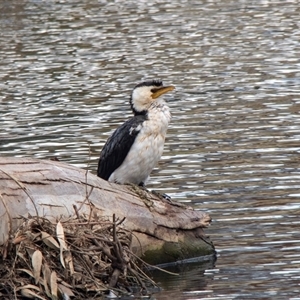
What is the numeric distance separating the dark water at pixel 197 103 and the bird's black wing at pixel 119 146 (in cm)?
97

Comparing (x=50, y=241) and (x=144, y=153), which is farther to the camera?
(x=144, y=153)

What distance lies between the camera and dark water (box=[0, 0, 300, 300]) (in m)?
9.76

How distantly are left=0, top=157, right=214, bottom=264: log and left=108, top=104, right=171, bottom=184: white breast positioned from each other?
331mm

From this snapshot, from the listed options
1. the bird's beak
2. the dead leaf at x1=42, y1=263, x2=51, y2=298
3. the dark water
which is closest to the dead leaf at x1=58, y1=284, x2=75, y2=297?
the dead leaf at x1=42, y1=263, x2=51, y2=298

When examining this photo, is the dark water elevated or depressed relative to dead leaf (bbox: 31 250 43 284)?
depressed

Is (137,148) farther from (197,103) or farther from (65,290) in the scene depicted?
(197,103)

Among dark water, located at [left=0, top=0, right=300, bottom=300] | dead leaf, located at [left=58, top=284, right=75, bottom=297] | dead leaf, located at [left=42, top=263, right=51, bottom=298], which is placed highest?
dead leaf, located at [left=42, top=263, right=51, bottom=298]

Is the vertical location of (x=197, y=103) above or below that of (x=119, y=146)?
below

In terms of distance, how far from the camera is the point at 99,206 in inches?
362

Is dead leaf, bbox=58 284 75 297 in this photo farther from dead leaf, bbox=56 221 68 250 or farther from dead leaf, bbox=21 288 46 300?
dead leaf, bbox=56 221 68 250

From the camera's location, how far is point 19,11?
30.0m

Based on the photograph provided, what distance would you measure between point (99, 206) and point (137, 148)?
3.19 feet

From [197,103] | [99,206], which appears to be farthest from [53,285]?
[197,103]

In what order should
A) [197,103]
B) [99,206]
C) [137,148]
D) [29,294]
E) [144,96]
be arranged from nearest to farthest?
[29,294], [99,206], [137,148], [144,96], [197,103]
